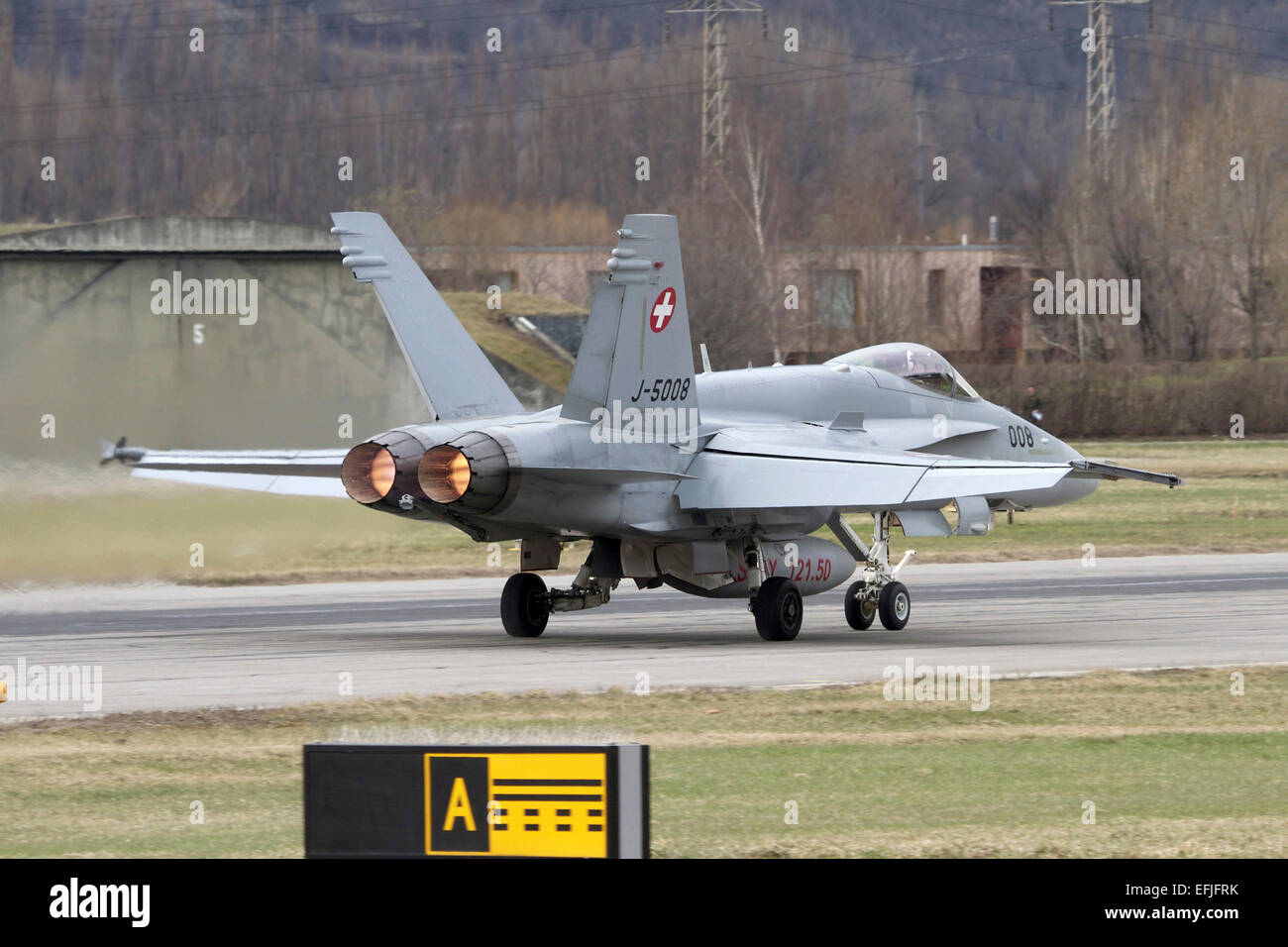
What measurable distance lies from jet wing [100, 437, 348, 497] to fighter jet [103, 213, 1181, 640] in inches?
1.4

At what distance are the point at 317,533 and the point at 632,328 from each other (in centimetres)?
961

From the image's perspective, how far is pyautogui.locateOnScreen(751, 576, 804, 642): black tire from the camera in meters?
20.0

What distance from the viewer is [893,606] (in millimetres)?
21359

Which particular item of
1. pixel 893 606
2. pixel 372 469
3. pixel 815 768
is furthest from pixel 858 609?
pixel 815 768

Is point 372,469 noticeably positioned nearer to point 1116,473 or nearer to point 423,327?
point 423,327

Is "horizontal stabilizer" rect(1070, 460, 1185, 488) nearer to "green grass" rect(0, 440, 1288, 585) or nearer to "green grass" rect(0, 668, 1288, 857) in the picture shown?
"green grass" rect(0, 668, 1288, 857)

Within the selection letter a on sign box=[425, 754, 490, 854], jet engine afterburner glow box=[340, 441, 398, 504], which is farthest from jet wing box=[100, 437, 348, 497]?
letter a on sign box=[425, 754, 490, 854]

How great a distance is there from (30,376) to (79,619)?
8.94 metres

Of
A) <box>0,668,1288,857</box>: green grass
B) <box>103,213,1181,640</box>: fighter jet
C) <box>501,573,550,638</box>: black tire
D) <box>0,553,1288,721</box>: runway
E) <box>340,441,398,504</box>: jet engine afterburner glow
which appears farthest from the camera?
<box>501,573,550,638</box>: black tire

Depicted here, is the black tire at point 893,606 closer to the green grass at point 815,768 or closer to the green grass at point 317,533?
the green grass at point 815,768

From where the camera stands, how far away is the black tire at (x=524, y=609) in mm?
20922

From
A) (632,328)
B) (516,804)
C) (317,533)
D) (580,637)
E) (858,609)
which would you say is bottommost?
(580,637)

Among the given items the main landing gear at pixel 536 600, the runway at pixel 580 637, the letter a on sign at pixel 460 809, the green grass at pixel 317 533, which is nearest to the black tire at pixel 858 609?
the runway at pixel 580 637
